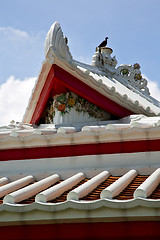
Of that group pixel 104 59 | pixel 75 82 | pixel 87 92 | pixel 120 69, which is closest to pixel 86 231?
pixel 87 92

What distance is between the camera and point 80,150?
4.95 meters

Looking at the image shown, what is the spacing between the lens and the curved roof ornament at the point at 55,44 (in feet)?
20.5

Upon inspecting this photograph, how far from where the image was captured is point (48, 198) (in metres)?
3.57

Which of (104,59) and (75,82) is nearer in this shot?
(75,82)

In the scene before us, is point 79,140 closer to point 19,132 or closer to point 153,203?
point 19,132

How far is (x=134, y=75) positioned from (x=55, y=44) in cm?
528

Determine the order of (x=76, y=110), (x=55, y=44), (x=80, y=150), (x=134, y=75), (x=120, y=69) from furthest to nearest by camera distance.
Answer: (x=134, y=75) < (x=120, y=69) < (x=76, y=110) < (x=55, y=44) < (x=80, y=150)

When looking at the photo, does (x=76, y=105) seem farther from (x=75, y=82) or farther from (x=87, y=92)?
(x=75, y=82)

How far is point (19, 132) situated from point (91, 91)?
212 cm

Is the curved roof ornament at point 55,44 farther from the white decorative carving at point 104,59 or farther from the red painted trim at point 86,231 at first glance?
the red painted trim at point 86,231

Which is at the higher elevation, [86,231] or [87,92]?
[87,92]

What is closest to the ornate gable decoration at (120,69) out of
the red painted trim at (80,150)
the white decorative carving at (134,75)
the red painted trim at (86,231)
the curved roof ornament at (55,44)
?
the white decorative carving at (134,75)

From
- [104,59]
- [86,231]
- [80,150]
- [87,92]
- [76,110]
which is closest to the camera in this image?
[86,231]

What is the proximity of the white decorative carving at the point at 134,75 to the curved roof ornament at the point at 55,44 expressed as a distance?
4.24m
